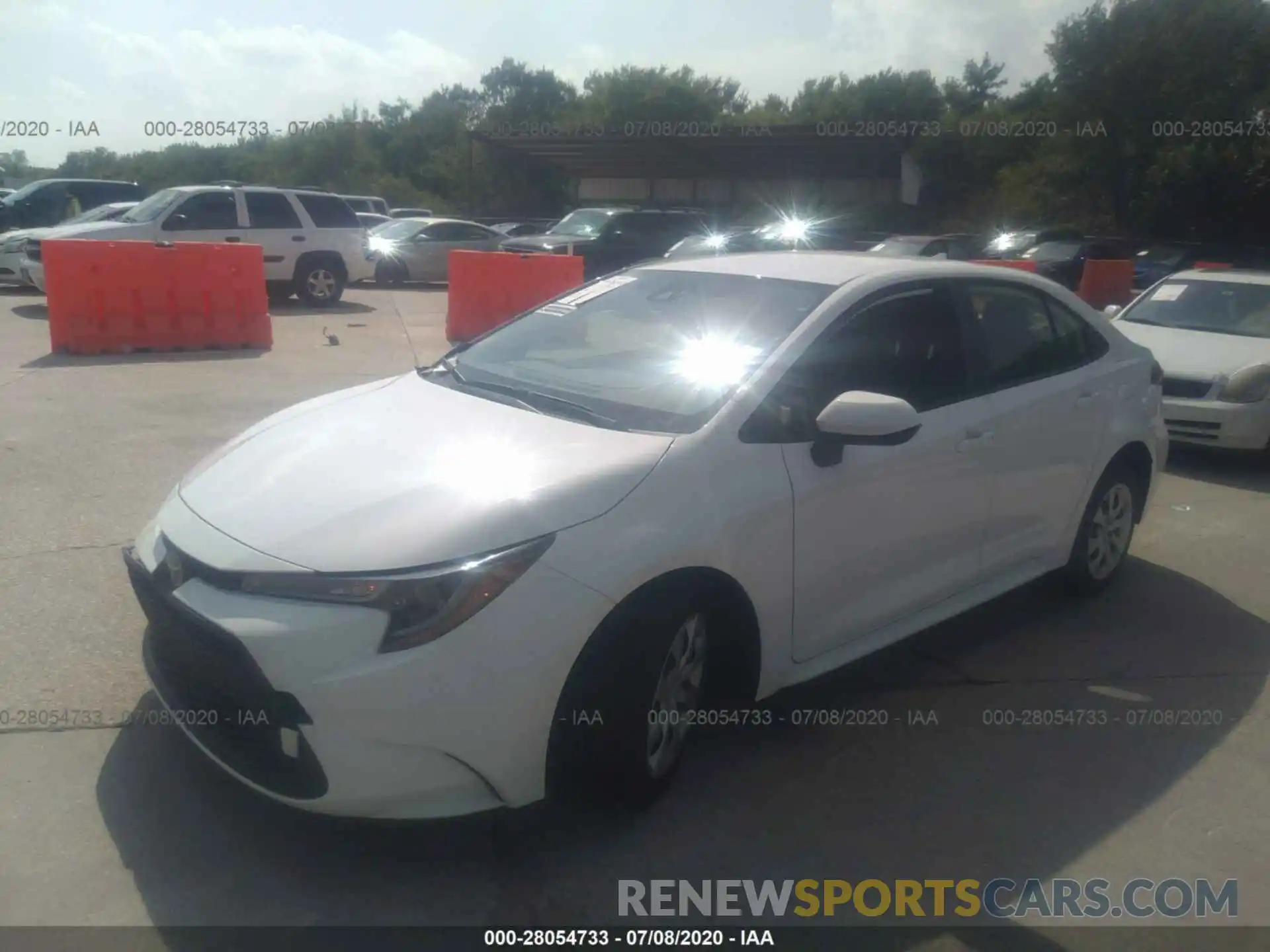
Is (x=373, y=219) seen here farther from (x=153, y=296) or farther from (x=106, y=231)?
(x=153, y=296)

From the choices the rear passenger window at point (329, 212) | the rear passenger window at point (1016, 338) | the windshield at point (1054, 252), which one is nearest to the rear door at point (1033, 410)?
the rear passenger window at point (1016, 338)

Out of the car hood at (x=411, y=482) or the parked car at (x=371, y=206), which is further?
the parked car at (x=371, y=206)

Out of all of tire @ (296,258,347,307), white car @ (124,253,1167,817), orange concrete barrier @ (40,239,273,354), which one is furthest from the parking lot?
tire @ (296,258,347,307)

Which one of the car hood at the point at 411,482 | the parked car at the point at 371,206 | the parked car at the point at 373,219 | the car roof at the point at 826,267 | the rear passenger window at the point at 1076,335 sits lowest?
the car hood at the point at 411,482

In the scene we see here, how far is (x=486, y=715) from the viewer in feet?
9.86

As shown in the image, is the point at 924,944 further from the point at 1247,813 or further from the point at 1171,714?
the point at 1171,714

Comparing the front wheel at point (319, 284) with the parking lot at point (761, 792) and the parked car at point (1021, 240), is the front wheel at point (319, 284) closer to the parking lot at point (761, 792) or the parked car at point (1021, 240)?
the parking lot at point (761, 792)

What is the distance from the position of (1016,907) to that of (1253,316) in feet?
25.4

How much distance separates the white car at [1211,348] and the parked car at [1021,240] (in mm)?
12895

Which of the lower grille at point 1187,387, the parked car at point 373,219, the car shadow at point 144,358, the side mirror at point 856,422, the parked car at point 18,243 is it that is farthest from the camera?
the parked car at point 373,219

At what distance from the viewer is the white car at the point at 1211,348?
8312 millimetres

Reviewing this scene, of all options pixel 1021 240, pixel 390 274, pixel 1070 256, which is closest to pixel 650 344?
pixel 390 274

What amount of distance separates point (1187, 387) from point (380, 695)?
24.5 ft

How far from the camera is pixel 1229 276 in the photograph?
33.0 ft
